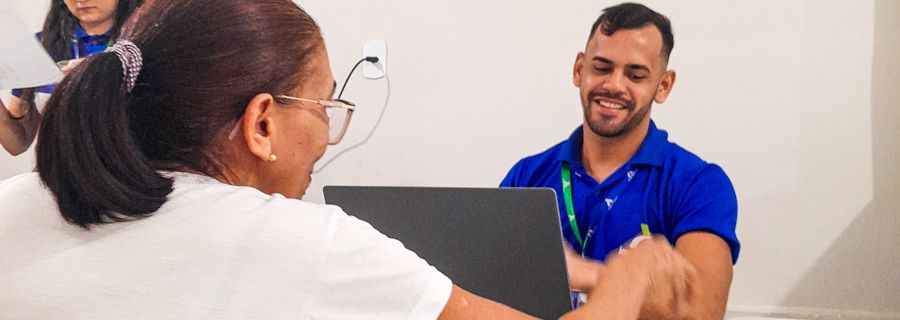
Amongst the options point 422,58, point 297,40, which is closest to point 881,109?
point 422,58

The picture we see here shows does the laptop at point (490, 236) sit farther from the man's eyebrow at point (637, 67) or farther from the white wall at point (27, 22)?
the white wall at point (27, 22)

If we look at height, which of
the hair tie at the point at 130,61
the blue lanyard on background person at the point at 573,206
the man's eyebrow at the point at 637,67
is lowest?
the blue lanyard on background person at the point at 573,206

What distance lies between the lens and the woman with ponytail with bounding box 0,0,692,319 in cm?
70

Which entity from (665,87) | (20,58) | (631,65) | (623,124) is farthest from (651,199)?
(20,58)

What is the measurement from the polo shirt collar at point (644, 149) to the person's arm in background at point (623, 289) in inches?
29.6

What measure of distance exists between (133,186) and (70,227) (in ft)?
0.23

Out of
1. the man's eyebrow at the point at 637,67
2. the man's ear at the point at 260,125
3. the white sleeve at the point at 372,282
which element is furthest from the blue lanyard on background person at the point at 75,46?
the white sleeve at the point at 372,282

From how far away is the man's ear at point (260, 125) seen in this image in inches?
32.4

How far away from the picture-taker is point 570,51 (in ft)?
7.54

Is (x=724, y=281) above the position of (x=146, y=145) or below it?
below

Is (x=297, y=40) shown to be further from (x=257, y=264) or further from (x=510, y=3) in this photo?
(x=510, y=3)

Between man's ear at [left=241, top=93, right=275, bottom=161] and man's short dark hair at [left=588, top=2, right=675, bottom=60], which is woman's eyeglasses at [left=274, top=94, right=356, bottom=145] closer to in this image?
man's ear at [left=241, top=93, right=275, bottom=161]

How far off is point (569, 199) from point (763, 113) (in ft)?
2.17

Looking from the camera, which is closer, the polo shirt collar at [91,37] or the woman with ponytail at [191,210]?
the woman with ponytail at [191,210]
